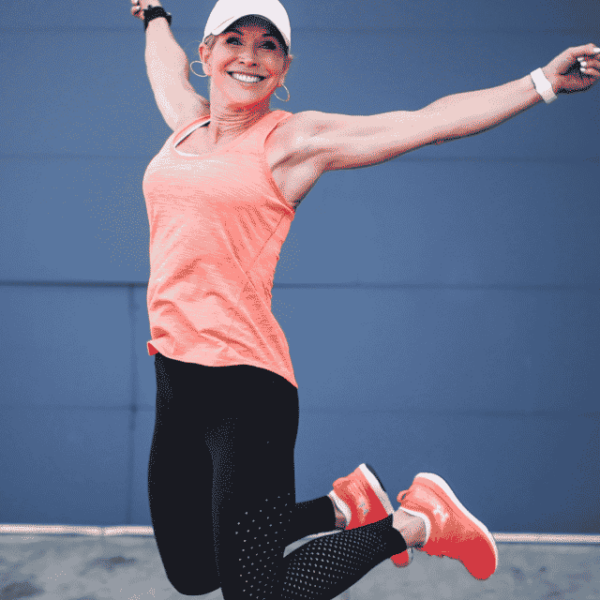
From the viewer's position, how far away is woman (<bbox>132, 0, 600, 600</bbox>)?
1.10 m

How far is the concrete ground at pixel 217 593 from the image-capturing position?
173 centimetres

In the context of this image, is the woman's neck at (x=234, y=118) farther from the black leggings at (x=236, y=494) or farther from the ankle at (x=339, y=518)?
the ankle at (x=339, y=518)

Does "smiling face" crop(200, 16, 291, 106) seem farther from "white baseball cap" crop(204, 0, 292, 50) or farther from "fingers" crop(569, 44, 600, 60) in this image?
"fingers" crop(569, 44, 600, 60)

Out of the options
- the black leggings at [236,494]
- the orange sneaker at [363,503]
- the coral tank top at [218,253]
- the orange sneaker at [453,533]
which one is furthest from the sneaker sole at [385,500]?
the coral tank top at [218,253]

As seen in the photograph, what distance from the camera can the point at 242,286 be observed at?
3.74 ft

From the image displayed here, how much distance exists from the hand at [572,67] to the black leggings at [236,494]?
0.89 meters

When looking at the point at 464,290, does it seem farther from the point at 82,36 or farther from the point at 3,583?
the point at 3,583

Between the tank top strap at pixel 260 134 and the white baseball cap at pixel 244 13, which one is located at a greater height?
the white baseball cap at pixel 244 13

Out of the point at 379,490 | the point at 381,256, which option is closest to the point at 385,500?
the point at 379,490

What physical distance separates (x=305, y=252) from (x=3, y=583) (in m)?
1.60

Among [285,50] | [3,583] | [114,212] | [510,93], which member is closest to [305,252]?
[114,212]

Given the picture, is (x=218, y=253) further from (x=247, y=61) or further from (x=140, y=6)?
(x=140, y=6)

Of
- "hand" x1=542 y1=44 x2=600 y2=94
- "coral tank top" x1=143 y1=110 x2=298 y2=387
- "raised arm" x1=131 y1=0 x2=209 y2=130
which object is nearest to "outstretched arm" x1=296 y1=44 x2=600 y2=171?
"hand" x1=542 y1=44 x2=600 y2=94

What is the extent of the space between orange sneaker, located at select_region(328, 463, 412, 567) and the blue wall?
43 cm
